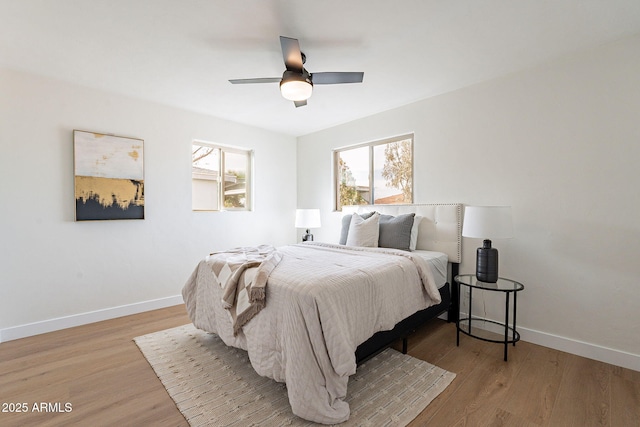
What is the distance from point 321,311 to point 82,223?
9.79 ft

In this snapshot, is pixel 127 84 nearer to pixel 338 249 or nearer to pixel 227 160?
pixel 227 160

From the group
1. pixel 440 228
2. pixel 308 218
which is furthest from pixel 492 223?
pixel 308 218

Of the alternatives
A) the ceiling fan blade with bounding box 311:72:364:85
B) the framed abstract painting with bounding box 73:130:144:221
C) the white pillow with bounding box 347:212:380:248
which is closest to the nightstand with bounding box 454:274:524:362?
the white pillow with bounding box 347:212:380:248

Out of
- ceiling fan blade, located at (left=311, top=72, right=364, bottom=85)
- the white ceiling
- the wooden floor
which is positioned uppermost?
the white ceiling

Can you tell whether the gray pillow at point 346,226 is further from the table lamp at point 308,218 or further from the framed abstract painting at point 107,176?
the framed abstract painting at point 107,176

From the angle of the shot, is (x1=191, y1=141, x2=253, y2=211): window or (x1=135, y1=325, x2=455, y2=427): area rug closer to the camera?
(x1=135, y1=325, x2=455, y2=427): area rug

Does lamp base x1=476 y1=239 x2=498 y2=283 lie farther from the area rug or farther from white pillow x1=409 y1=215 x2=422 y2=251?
the area rug

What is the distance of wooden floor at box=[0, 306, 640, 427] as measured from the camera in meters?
1.65

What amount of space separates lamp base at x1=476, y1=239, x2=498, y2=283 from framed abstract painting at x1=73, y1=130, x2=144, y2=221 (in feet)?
12.2

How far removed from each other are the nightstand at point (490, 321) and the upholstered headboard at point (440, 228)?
0.34 m

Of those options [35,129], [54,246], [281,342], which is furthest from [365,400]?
[35,129]

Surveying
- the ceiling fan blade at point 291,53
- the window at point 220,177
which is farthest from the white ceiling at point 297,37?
the window at point 220,177

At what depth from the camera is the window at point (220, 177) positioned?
13.3 feet

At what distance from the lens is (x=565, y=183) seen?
2.45m
